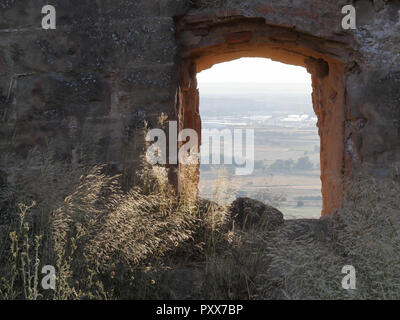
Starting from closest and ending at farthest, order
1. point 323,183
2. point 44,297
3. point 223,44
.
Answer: point 44,297
point 223,44
point 323,183

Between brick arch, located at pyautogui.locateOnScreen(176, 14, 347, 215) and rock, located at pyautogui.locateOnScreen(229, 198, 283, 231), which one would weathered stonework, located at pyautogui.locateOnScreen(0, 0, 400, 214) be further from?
rock, located at pyautogui.locateOnScreen(229, 198, 283, 231)

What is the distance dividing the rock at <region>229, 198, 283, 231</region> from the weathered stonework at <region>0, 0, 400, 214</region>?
0.68 metres

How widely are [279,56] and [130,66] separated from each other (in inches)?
64.7

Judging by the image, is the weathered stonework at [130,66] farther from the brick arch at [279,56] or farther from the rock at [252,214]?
the rock at [252,214]

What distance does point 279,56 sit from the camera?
6.43 m

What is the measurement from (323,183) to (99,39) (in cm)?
262

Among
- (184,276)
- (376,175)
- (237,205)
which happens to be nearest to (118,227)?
(184,276)

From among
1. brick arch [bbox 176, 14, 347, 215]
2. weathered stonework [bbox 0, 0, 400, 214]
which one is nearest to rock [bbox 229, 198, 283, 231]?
brick arch [bbox 176, 14, 347, 215]

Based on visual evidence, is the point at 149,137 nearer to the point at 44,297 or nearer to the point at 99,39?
the point at 99,39

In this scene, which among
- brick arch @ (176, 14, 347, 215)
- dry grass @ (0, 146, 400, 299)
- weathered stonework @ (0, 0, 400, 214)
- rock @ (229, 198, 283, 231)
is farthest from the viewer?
rock @ (229, 198, 283, 231)

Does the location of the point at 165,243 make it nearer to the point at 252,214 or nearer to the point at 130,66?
the point at 252,214

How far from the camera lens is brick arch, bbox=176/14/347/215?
5.63m

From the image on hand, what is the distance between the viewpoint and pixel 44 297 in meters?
4.19

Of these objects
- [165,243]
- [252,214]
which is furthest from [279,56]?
[165,243]
